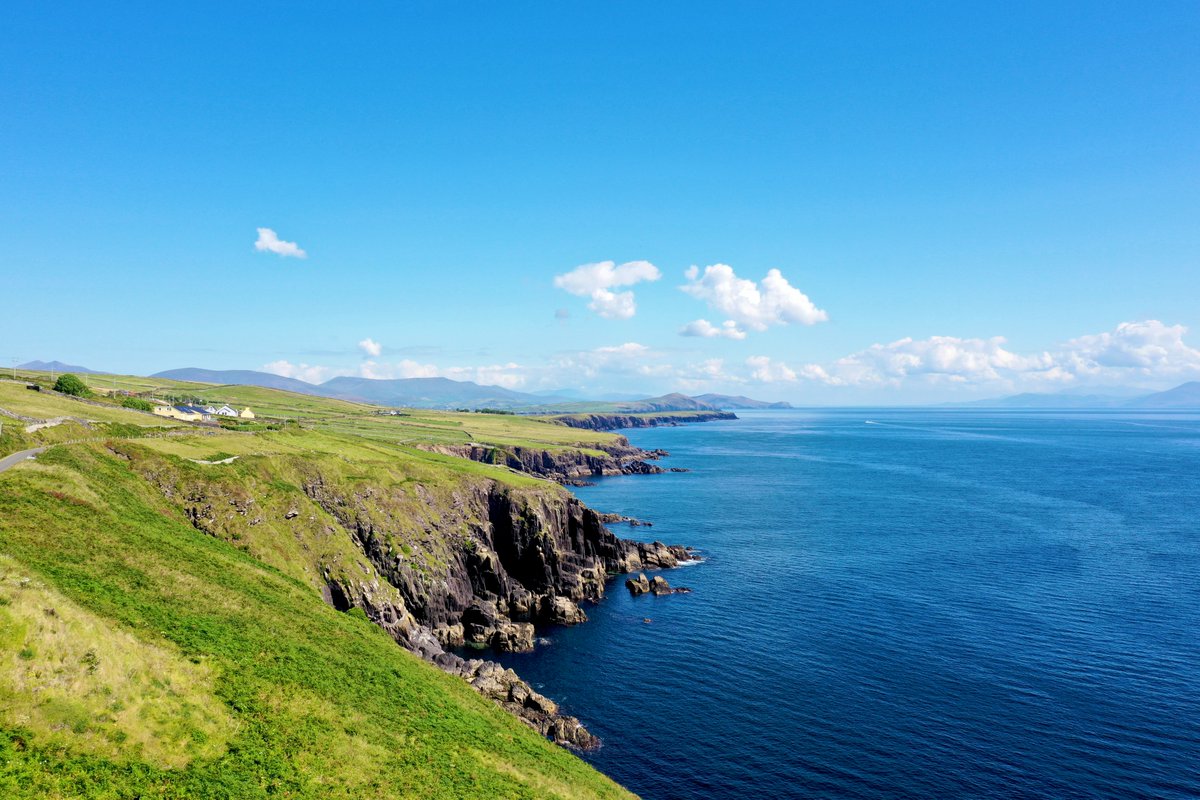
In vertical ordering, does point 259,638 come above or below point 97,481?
below

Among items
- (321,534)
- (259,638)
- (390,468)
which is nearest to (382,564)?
(321,534)

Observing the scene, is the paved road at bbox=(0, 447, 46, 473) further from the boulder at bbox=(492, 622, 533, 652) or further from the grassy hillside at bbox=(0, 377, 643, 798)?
the boulder at bbox=(492, 622, 533, 652)

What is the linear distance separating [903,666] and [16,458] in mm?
90375

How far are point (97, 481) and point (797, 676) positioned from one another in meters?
70.9

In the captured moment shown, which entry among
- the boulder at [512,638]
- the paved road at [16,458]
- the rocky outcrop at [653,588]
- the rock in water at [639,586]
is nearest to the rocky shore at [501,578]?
the boulder at [512,638]

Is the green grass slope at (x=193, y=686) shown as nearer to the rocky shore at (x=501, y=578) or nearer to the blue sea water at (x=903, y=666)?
the rocky shore at (x=501, y=578)

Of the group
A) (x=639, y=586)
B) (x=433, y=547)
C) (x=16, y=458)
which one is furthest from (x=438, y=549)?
(x=16, y=458)

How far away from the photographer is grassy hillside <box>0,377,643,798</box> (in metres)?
24.3

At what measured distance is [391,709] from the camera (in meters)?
38.5

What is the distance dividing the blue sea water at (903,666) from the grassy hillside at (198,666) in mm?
16831

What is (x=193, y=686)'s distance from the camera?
30.2m

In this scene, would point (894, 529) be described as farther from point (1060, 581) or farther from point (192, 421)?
point (192, 421)

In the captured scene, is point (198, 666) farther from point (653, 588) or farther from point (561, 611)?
point (653, 588)

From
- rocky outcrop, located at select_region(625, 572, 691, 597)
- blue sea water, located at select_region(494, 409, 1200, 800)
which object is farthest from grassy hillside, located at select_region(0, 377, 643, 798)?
rocky outcrop, located at select_region(625, 572, 691, 597)
